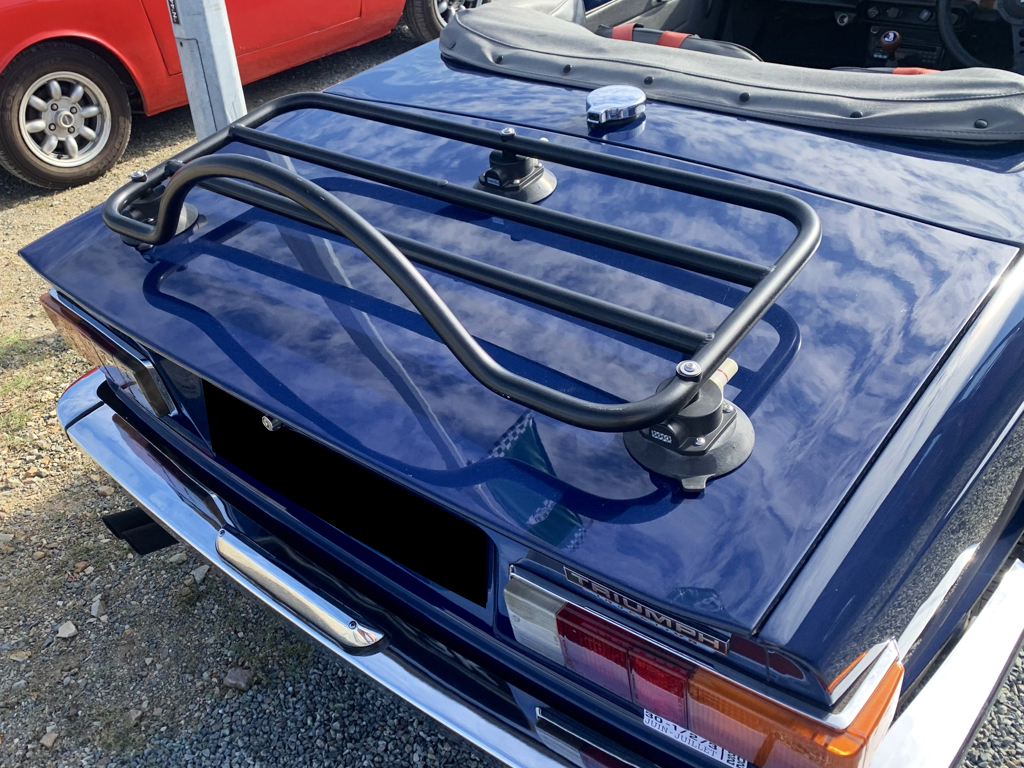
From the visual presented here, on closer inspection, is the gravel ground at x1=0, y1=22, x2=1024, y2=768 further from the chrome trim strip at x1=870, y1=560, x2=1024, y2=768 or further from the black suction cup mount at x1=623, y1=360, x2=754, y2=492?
the black suction cup mount at x1=623, y1=360, x2=754, y2=492

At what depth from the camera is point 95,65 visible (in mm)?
4375

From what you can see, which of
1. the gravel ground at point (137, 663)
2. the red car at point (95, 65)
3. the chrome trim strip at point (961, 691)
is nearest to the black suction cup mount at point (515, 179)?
the gravel ground at point (137, 663)

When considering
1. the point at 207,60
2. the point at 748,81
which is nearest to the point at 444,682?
the point at 748,81

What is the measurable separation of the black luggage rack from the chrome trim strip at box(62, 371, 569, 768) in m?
0.54

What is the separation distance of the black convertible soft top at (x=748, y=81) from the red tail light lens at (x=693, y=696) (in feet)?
4.04

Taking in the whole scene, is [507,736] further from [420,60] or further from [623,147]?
[420,60]

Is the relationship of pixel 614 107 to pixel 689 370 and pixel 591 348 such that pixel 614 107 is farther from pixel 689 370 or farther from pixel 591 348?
pixel 689 370

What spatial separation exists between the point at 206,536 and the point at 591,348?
1.00 meters

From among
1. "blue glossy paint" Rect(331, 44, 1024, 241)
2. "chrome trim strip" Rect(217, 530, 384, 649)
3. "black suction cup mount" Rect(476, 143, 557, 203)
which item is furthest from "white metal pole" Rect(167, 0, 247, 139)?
"chrome trim strip" Rect(217, 530, 384, 649)

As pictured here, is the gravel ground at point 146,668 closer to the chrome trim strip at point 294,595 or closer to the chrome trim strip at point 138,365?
the chrome trim strip at point 294,595

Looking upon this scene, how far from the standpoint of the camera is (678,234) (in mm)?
1561

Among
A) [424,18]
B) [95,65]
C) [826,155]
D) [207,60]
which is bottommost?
[424,18]

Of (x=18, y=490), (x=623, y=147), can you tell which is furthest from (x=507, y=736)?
(x=18, y=490)

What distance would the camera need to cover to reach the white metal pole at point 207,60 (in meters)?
2.96
